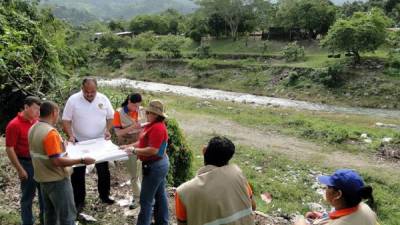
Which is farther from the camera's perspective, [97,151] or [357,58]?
[357,58]

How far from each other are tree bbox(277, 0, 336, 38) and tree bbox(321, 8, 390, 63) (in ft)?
29.7

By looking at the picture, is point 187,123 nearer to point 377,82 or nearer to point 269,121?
point 269,121

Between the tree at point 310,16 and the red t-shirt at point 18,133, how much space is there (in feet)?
118

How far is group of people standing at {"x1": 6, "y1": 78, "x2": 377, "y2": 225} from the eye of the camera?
302cm

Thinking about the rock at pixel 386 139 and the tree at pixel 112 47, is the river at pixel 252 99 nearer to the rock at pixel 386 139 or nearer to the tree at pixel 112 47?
the rock at pixel 386 139

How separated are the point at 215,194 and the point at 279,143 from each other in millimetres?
12636

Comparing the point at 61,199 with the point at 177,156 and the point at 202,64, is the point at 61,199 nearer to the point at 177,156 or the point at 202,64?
the point at 177,156

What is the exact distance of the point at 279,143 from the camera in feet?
50.4

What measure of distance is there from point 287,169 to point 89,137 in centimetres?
803

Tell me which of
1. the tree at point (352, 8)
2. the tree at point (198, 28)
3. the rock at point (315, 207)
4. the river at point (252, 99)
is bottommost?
the river at point (252, 99)

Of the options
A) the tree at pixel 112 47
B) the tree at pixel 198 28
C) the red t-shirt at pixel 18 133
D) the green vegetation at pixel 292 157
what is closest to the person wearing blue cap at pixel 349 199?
the red t-shirt at pixel 18 133

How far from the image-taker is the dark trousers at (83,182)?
549cm

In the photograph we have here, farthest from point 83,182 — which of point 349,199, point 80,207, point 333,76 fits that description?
point 333,76

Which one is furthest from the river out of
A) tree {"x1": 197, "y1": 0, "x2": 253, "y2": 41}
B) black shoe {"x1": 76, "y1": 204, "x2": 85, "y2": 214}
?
black shoe {"x1": 76, "y1": 204, "x2": 85, "y2": 214}
